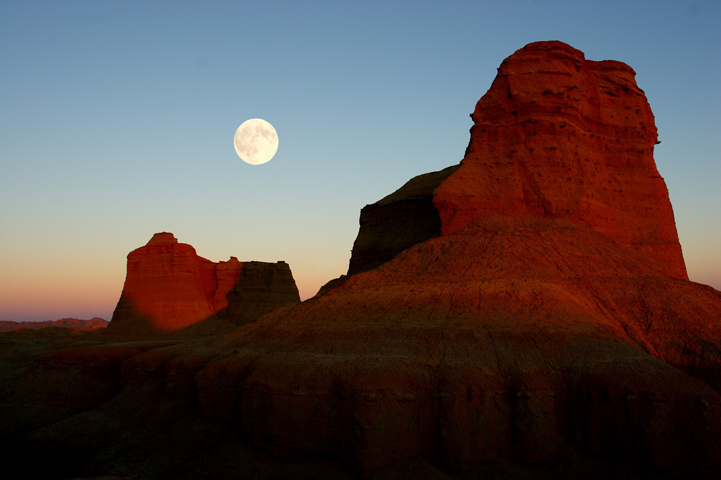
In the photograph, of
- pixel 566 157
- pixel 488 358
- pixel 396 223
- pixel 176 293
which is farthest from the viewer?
pixel 176 293

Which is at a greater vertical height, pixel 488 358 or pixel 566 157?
pixel 566 157

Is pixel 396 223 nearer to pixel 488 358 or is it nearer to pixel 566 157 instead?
pixel 566 157

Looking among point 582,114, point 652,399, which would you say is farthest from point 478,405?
point 582,114

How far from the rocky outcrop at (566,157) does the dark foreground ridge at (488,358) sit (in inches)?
3.0

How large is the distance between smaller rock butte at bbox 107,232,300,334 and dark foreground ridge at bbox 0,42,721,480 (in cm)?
1973

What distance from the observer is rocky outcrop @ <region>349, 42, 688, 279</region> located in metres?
19.3

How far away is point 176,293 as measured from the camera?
42.7 m

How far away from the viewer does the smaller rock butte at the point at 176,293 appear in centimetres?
4178

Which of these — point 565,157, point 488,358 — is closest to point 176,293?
point 565,157

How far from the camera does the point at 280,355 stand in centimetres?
1484

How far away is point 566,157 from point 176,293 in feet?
110

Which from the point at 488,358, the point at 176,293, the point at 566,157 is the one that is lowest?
the point at 488,358

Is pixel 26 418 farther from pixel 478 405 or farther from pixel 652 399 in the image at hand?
pixel 652 399

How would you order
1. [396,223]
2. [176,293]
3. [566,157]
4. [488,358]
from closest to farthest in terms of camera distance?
[488,358] < [566,157] < [396,223] < [176,293]
